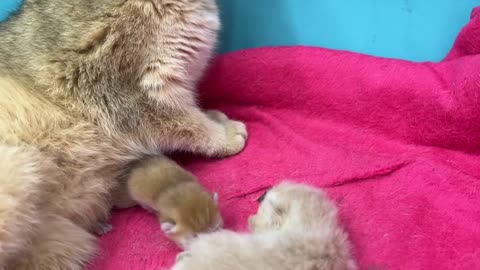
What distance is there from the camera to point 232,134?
1877 mm

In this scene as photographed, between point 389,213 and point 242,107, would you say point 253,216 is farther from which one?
point 242,107

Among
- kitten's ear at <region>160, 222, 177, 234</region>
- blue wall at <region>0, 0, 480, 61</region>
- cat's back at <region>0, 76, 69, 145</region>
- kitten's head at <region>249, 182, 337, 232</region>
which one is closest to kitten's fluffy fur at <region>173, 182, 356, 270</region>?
kitten's head at <region>249, 182, 337, 232</region>

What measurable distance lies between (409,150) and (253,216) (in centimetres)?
57

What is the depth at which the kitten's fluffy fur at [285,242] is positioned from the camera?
50.4 inches

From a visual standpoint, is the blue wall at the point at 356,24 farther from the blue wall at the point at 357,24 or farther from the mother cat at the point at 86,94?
the mother cat at the point at 86,94

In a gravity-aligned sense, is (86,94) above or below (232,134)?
above

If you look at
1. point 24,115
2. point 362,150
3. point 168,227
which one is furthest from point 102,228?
point 362,150

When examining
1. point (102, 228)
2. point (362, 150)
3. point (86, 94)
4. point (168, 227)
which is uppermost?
point (86, 94)

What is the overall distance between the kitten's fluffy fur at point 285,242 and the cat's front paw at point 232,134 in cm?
36

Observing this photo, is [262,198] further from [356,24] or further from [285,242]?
[356,24]

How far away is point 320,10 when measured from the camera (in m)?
1.98

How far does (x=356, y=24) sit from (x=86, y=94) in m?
0.94

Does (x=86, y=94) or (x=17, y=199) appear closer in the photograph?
(x=17, y=199)

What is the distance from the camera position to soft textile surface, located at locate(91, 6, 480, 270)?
1.55m
